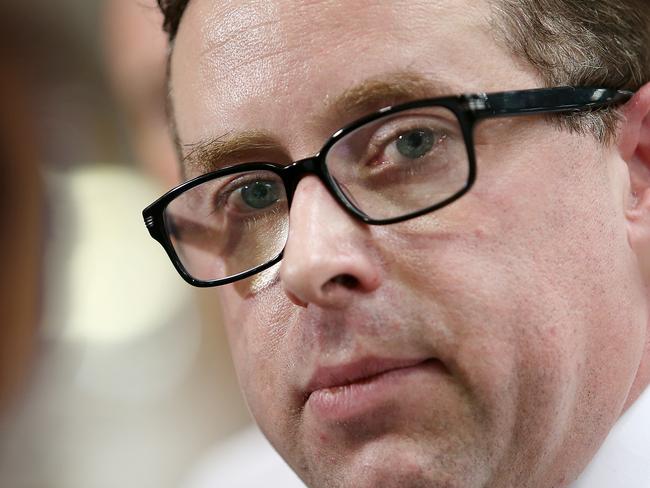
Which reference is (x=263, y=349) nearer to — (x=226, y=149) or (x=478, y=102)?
(x=226, y=149)

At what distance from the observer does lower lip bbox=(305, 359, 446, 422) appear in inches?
41.7

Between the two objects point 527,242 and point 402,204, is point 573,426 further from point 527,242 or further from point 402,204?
point 402,204

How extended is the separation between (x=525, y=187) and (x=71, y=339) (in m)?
2.69

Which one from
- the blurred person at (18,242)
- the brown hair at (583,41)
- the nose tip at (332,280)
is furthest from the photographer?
the blurred person at (18,242)

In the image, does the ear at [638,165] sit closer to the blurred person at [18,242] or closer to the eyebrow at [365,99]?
the eyebrow at [365,99]

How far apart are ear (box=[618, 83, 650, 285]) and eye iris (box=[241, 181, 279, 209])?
487 millimetres

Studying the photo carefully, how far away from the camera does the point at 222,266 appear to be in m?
1.35

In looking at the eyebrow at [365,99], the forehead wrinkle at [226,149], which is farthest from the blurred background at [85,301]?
the eyebrow at [365,99]

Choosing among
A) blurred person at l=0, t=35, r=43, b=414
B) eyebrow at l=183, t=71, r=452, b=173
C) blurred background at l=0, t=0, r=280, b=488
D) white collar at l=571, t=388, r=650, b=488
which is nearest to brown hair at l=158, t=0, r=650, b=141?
eyebrow at l=183, t=71, r=452, b=173

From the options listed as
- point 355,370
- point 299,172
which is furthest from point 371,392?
point 299,172

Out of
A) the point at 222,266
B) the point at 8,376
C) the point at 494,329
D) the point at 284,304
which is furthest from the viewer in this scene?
the point at 8,376

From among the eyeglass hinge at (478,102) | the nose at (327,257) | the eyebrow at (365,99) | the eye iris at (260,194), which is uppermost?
the eyebrow at (365,99)

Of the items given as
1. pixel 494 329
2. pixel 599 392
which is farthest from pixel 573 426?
pixel 494 329

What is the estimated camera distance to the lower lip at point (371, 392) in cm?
106
